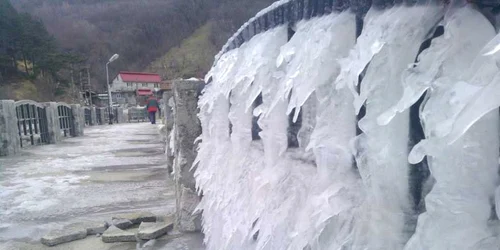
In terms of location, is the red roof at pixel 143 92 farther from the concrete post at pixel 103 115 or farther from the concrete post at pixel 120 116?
the concrete post at pixel 103 115

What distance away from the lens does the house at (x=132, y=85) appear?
62.2 m

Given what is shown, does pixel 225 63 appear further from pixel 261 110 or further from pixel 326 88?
pixel 326 88

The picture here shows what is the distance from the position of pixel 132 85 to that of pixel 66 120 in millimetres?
53050

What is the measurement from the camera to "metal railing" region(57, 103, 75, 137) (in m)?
16.6

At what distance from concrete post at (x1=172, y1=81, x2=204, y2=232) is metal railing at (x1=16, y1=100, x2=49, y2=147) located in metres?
10.5

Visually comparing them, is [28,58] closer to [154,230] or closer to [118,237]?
[118,237]

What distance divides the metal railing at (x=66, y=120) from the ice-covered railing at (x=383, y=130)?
16306 millimetres

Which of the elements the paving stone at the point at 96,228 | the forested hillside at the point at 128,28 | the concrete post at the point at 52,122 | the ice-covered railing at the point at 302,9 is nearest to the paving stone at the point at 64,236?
the paving stone at the point at 96,228

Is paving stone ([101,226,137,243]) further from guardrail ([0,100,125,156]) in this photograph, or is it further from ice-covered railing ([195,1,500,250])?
guardrail ([0,100,125,156])

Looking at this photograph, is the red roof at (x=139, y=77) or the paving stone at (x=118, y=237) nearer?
the paving stone at (x=118, y=237)

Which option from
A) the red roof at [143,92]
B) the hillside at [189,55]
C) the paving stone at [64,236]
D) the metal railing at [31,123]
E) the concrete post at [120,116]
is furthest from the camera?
the hillside at [189,55]

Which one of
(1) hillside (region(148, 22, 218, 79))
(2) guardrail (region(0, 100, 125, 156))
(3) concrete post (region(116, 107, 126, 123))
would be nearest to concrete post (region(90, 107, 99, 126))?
(3) concrete post (region(116, 107, 126, 123))

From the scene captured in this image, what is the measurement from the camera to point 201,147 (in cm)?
375

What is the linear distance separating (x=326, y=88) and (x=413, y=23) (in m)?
0.45
